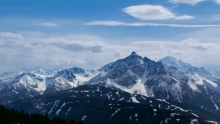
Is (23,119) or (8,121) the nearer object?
(8,121)

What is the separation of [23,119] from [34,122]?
706 cm

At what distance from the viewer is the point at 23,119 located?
7825 inches

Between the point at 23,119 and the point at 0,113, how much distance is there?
14.6 m

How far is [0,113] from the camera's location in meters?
197

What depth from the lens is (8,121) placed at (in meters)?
179

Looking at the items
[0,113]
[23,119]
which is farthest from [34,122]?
[0,113]

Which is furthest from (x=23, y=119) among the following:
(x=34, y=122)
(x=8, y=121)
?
(x=8, y=121)

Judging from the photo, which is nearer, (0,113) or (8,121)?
(8,121)

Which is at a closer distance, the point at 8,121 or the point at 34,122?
the point at 8,121

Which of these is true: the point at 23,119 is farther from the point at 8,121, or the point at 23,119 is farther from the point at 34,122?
the point at 8,121

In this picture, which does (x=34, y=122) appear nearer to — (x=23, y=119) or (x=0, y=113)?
(x=23, y=119)

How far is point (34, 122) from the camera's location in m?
A: 200

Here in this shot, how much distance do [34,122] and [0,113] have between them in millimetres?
21641
